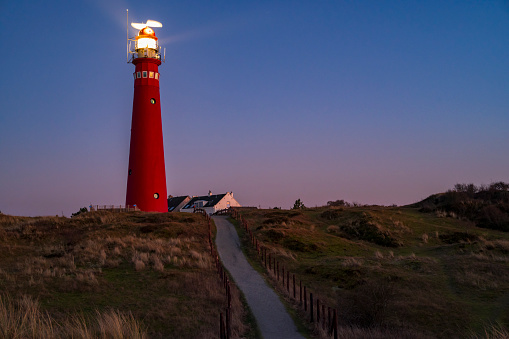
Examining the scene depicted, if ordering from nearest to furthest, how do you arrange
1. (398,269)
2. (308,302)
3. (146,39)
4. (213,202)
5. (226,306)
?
(226,306)
(308,302)
(398,269)
(146,39)
(213,202)

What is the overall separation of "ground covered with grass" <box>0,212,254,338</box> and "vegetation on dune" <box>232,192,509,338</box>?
15.2 feet

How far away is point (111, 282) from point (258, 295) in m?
6.80

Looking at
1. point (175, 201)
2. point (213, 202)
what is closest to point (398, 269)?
point (213, 202)

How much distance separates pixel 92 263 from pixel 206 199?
204ft

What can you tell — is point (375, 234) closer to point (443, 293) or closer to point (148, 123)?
point (443, 293)

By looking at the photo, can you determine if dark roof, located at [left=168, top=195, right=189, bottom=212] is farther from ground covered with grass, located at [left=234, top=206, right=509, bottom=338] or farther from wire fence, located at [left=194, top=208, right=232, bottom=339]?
wire fence, located at [left=194, top=208, right=232, bottom=339]

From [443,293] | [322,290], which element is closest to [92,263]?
[322,290]

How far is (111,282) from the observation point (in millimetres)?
20344

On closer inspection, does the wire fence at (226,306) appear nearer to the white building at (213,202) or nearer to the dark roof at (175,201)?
A: the white building at (213,202)

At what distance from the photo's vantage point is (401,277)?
23.0 metres

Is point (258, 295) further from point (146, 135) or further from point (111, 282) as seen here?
point (146, 135)

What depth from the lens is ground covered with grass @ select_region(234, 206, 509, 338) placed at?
52.3ft

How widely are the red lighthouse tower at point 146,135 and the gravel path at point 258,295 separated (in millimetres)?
13093

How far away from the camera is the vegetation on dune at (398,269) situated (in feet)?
52.3
